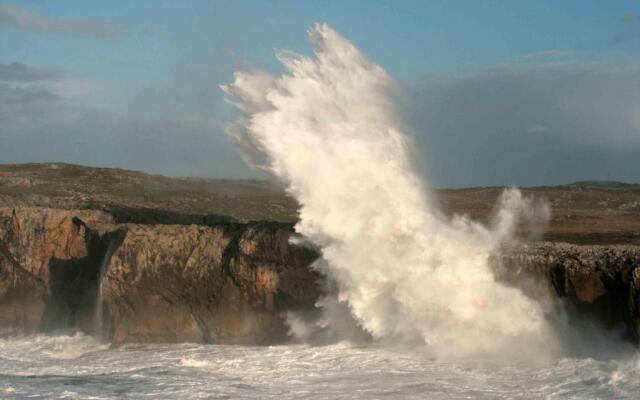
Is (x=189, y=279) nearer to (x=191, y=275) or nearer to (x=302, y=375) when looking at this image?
(x=191, y=275)

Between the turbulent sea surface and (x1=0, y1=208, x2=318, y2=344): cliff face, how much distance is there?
0.83m

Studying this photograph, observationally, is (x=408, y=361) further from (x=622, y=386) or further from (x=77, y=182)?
(x=77, y=182)

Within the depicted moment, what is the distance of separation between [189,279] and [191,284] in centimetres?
13

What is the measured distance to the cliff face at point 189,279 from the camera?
19786 millimetres

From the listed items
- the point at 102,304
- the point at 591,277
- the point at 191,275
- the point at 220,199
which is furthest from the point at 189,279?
the point at 220,199

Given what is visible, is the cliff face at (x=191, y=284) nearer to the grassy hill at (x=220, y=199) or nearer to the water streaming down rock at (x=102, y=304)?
the water streaming down rock at (x=102, y=304)

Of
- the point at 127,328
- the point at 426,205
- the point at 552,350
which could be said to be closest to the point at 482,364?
the point at 552,350

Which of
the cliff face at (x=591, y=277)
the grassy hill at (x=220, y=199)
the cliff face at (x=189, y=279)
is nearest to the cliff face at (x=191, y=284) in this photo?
the cliff face at (x=189, y=279)

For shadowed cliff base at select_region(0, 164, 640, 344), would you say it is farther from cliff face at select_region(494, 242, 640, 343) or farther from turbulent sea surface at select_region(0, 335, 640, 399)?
turbulent sea surface at select_region(0, 335, 640, 399)

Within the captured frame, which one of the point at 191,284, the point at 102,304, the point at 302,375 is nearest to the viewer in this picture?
the point at 302,375

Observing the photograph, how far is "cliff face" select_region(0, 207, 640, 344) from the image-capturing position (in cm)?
1979

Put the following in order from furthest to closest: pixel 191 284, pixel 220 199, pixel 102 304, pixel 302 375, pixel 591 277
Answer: pixel 220 199 → pixel 102 304 → pixel 191 284 → pixel 591 277 → pixel 302 375

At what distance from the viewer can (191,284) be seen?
20984mm

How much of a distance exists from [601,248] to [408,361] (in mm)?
4135
